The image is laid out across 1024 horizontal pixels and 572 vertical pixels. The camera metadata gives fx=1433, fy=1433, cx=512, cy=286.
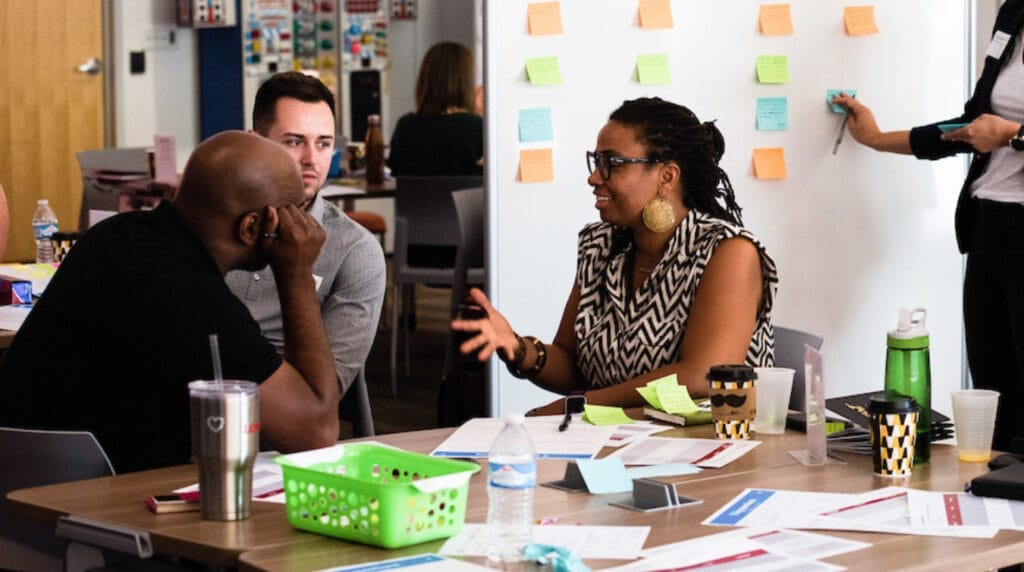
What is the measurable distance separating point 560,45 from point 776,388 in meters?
1.94

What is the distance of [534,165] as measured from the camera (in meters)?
4.21

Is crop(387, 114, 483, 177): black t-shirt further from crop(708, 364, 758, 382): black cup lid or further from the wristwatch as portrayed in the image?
crop(708, 364, 758, 382): black cup lid

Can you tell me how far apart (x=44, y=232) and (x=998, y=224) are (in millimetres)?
2865

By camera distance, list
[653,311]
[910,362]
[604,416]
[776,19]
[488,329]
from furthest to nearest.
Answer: [776,19]
[653,311]
[488,329]
[604,416]
[910,362]

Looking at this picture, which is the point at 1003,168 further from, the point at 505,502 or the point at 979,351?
A: the point at 505,502

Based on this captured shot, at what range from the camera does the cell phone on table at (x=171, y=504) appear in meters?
1.92

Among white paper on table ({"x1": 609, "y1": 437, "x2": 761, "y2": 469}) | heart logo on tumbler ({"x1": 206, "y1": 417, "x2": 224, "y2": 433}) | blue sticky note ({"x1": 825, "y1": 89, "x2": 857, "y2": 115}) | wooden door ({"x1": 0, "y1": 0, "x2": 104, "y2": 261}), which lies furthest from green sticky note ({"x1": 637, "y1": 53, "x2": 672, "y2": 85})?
wooden door ({"x1": 0, "y1": 0, "x2": 104, "y2": 261})

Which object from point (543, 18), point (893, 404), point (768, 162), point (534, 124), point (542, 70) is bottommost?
point (893, 404)

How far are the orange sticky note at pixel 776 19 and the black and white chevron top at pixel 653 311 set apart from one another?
1.36 metres

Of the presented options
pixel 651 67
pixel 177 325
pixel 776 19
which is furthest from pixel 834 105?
pixel 177 325

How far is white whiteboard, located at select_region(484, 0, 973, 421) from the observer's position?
4211 millimetres

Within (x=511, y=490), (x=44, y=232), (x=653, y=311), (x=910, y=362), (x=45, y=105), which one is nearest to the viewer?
(x=511, y=490)

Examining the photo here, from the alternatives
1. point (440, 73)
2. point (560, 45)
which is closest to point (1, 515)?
point (560, 45)

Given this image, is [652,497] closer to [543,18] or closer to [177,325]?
[177,325]
